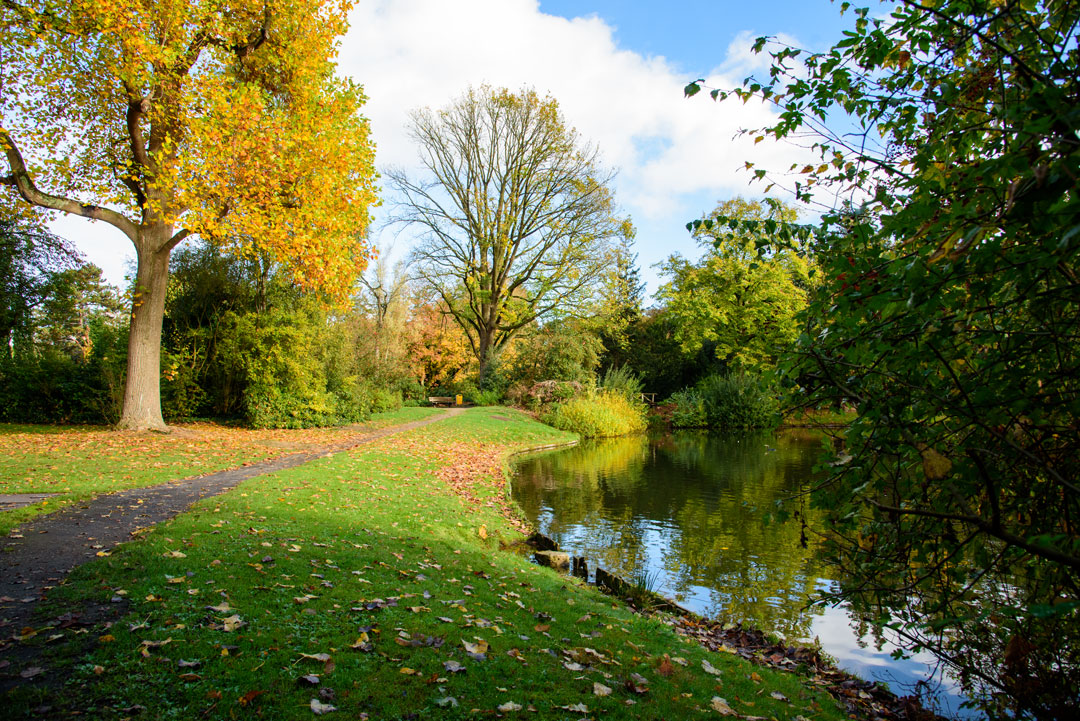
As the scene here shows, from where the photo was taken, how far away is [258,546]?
5730 mm

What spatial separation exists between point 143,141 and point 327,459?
9523mm

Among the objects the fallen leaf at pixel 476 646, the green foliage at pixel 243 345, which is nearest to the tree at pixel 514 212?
the green foliage at pixel 243 345

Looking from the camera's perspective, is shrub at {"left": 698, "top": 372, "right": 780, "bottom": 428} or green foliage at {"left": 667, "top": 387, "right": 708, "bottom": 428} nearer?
shrub at {"left": 698, "top": 372, "right": 780, "bottom": 428}

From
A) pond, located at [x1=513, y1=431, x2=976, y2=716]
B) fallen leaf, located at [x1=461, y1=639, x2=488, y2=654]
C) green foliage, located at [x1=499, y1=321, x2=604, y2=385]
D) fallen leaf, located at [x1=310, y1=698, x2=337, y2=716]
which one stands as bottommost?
pond, located at [x1=513, y1=431, x2=976, y2=716]

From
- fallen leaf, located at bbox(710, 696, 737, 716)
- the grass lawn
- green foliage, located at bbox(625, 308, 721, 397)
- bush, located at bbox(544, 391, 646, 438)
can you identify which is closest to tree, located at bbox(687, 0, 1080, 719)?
fallen leaf, located at bbox(710, 696, 737, 716)

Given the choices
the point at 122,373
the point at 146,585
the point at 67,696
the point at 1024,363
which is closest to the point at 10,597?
the point at 146,585

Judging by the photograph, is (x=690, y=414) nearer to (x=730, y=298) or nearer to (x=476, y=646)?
(x=730, y=298)

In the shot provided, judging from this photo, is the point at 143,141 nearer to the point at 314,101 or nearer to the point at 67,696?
the point at 314,101

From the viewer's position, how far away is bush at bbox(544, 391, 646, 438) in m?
24.7

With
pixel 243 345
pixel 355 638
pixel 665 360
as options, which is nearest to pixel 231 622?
pixel 355 638

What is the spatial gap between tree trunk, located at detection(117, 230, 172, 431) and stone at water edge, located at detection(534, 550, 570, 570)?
11.6 metres

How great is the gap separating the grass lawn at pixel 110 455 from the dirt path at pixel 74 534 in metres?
0.34

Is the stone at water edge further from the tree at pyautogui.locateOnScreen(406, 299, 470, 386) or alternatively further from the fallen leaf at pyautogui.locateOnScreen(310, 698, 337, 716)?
the tree at pyautogui.locateOnScreen(406, 299, 470, 386)

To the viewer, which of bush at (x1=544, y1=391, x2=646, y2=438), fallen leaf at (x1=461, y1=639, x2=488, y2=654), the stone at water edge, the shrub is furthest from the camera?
the shrub
